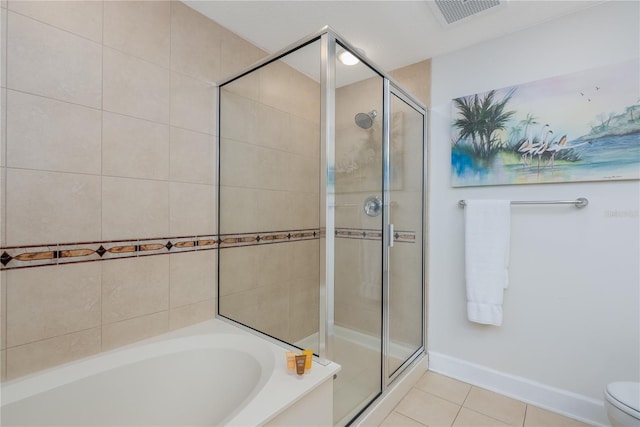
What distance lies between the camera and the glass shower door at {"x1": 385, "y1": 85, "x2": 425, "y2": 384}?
6.13 feet

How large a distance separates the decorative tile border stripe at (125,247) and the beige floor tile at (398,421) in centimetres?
113

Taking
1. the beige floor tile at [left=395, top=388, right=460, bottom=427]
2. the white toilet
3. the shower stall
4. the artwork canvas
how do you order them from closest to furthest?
1. the white toilet
2. the shower stall
3. the artwork canvas
4. the beige floor tile at [left=395, top=388, right=460, bottom=427]

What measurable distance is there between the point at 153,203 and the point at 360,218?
3.61 ft

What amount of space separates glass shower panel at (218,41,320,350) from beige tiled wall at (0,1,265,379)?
11cm

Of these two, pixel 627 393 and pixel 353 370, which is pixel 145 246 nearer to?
pixel 353 370

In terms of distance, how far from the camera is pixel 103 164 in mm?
1349

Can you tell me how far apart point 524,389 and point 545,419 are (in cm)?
18

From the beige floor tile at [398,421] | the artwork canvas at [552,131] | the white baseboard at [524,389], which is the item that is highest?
the artwork canvas at [552,131]

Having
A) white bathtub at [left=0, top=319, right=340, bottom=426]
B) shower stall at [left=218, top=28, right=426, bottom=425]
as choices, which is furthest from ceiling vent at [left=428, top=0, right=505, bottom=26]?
white bathtub at [left=0, top=319, right=340, bottom=426]

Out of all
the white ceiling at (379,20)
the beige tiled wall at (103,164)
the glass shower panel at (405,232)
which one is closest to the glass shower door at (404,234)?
the glass shower panel at (405,232)

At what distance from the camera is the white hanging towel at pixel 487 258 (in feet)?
6.09

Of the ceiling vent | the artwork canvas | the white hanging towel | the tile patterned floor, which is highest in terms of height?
the ceiling vent

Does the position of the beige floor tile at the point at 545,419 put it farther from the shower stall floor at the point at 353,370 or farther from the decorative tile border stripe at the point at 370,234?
the decorative tile border stripe at the point at 370,234

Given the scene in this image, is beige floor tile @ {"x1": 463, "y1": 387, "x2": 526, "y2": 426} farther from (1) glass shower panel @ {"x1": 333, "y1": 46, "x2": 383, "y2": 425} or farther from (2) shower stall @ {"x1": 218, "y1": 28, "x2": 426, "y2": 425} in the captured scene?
(1) glass shower panel @ {"x1": 333, "y1": 46, "x2": 383, "y2": 425}
